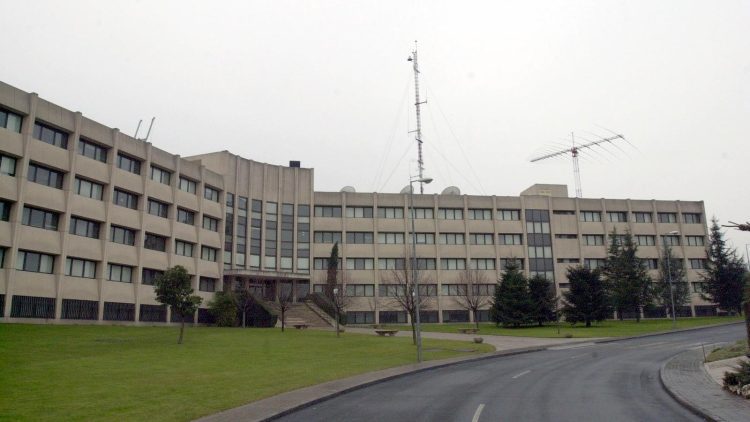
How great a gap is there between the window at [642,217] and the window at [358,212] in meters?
37.9

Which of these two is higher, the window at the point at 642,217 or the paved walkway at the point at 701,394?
the window at the point at 642,217

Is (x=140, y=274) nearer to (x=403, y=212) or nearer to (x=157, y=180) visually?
(x=157, y=180)

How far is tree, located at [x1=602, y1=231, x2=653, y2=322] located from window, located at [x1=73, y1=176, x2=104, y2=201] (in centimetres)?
5107

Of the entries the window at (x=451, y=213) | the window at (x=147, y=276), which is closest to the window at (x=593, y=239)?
the window at (x=451, y=213)

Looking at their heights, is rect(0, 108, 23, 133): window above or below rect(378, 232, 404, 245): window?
above

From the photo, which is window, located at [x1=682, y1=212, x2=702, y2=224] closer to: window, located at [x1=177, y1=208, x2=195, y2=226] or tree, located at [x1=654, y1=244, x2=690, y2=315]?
tree, located at [x1=654, y1=244, x2=690, y2=315]

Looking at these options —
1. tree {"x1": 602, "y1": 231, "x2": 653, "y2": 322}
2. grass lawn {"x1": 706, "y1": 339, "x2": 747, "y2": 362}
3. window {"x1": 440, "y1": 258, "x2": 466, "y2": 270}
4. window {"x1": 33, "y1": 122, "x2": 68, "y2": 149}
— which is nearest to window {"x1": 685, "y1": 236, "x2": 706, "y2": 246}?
tree {"x1": 602, "y1": 231, "x2": 653, "y2": 322}

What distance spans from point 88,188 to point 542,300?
42883 mm

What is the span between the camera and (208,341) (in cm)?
3300

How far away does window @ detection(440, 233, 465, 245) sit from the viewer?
70.4 m

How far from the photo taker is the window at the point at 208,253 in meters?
56.8

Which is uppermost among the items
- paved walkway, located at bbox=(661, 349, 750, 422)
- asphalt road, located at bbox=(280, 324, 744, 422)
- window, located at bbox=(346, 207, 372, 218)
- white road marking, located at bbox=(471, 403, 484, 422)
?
Answer: window, located at bbox=(346, 207, 372, 218)

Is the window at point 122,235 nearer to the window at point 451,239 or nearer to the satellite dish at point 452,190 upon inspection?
the window at point 451,239

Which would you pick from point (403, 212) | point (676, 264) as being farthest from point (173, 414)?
point (676, 264)
